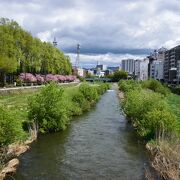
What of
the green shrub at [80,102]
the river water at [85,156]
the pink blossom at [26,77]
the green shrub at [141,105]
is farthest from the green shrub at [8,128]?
the pink blossom at [26,77]

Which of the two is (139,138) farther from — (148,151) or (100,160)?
(100,160)

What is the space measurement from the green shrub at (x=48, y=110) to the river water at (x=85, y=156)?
4.13 ft

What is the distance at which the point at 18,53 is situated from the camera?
10469 cm

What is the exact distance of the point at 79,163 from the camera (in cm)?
3022

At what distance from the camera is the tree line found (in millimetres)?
96125

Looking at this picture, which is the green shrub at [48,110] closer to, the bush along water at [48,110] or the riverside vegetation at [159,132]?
the bush along water at [48,110]

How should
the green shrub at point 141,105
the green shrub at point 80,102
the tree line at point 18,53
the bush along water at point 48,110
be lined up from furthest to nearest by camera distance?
the tree line at point 18,53 → the green shrub at point 80,102 → the green shrub at point 141,105 → the bush along water at point 48,110

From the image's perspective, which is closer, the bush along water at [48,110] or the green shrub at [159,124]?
the green shrub at [159,124]

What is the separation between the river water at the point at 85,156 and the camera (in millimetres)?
27250

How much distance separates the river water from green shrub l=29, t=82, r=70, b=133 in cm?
126

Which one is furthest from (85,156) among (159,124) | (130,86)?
(130,86)

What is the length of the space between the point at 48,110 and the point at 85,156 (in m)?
11.5

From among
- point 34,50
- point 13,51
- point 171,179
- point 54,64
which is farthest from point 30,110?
point 54,64

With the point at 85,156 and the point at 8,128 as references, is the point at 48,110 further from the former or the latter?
the point at 8,128
